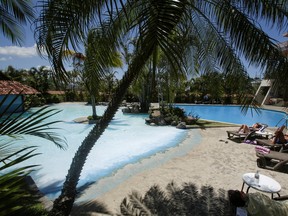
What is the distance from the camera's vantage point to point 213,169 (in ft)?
23.0

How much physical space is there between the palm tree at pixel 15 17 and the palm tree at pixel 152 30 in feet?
8.25

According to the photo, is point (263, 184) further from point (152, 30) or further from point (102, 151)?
point (102, 151)

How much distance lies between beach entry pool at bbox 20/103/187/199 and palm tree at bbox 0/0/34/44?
308 centimetres

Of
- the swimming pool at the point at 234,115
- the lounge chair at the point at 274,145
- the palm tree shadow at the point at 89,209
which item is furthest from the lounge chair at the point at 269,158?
the swimming pool at the point at 234,115

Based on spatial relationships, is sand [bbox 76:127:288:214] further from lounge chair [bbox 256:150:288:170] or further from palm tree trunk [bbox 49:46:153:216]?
palm tree trunk [bbox 49:46:153:216]

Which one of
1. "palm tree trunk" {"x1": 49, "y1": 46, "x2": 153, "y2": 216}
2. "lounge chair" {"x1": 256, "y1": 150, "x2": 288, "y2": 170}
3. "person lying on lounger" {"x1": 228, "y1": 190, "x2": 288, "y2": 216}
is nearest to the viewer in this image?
"person lying on lounger" {"x1": 228, "y1": 190, "x2": 288, "y2": 216}

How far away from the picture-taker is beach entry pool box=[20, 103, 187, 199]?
24.2 feet

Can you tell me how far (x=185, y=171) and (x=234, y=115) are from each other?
19827 mm

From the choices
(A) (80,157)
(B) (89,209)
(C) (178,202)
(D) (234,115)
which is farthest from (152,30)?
(D) (234,115)

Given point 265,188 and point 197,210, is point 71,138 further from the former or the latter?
point 265,188

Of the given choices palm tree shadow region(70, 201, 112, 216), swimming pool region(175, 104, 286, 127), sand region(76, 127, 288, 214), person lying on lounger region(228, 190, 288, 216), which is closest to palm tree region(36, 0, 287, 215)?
palm tree shadow region(70, 201, 112, 216)

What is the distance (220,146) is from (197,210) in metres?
5.75

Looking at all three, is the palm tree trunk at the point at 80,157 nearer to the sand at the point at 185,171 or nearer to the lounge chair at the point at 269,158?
the sand at the point at 185,171

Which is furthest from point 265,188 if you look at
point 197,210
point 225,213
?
point 197,210
